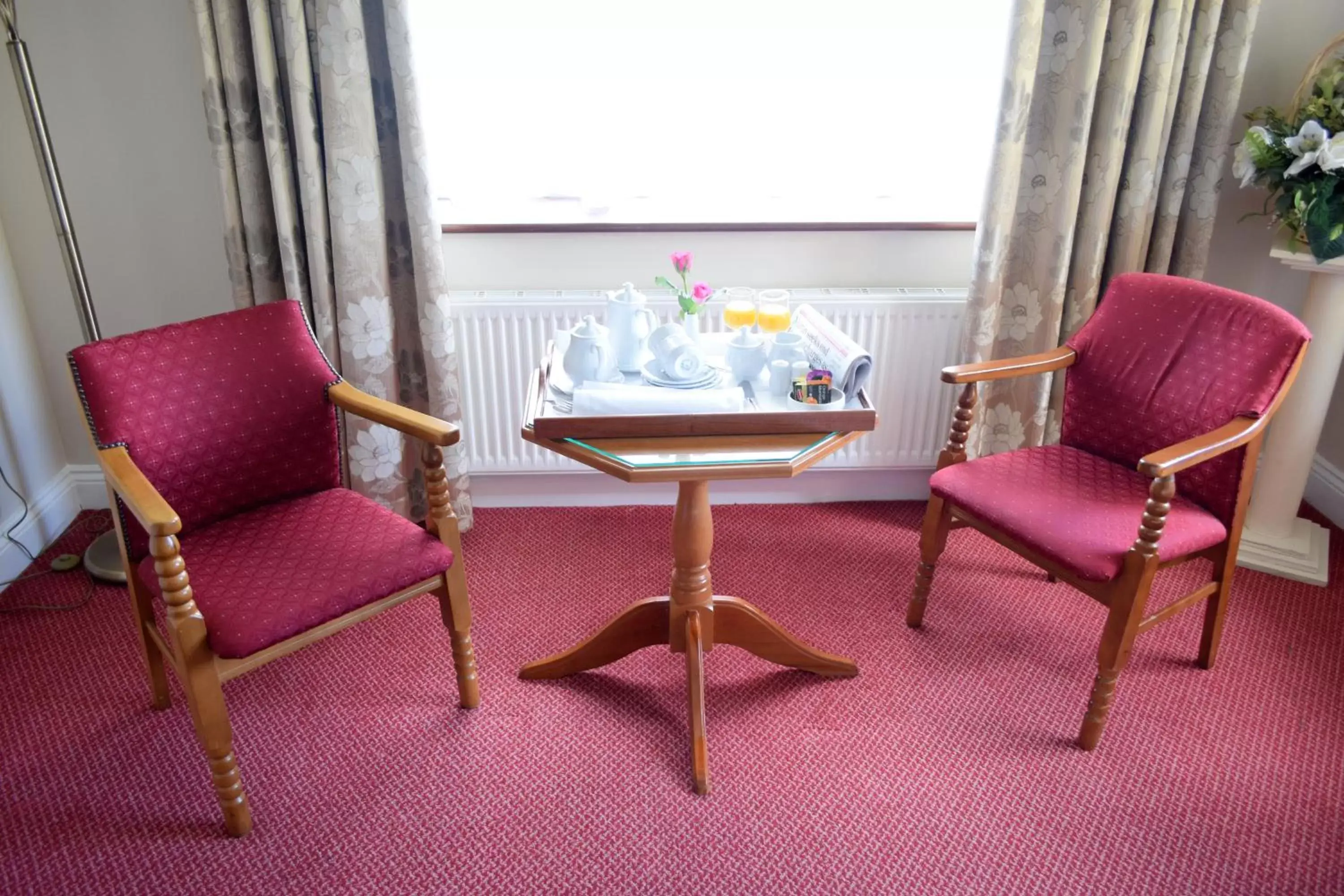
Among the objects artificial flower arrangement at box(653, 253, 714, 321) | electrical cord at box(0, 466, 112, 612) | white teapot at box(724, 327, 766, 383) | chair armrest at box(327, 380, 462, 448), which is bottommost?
electrical cord at box(0, 466, 112, 612)

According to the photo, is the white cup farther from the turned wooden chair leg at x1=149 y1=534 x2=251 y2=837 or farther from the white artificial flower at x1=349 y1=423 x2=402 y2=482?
the white artificial flower at x1=349 y1=423 x2=402 y2=482

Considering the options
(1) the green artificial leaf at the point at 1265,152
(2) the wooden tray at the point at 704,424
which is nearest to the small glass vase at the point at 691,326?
(2) the wooden tray at the point at 704,424

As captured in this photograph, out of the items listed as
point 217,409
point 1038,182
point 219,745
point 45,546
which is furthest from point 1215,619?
point 45,546

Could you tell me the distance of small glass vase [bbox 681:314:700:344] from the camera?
197cm

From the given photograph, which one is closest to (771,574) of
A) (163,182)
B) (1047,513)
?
(1047,513)

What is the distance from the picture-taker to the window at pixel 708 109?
104 inches

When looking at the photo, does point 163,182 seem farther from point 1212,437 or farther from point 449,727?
point 1212,437

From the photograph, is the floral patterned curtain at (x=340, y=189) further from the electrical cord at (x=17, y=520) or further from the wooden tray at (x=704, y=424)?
the wooden tray at (x=704, y=424)

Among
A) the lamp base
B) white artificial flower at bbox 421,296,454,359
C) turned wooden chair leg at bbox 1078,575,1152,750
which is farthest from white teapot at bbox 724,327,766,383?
the lamp base

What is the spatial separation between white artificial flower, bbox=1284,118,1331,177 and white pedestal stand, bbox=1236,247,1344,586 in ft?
0.94

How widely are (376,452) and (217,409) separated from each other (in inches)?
29.1

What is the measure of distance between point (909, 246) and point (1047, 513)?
3.61 feet

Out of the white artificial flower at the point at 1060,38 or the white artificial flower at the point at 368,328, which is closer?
the white artificial flower at the point at 1060,38

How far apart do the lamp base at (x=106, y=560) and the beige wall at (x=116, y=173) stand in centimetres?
53
